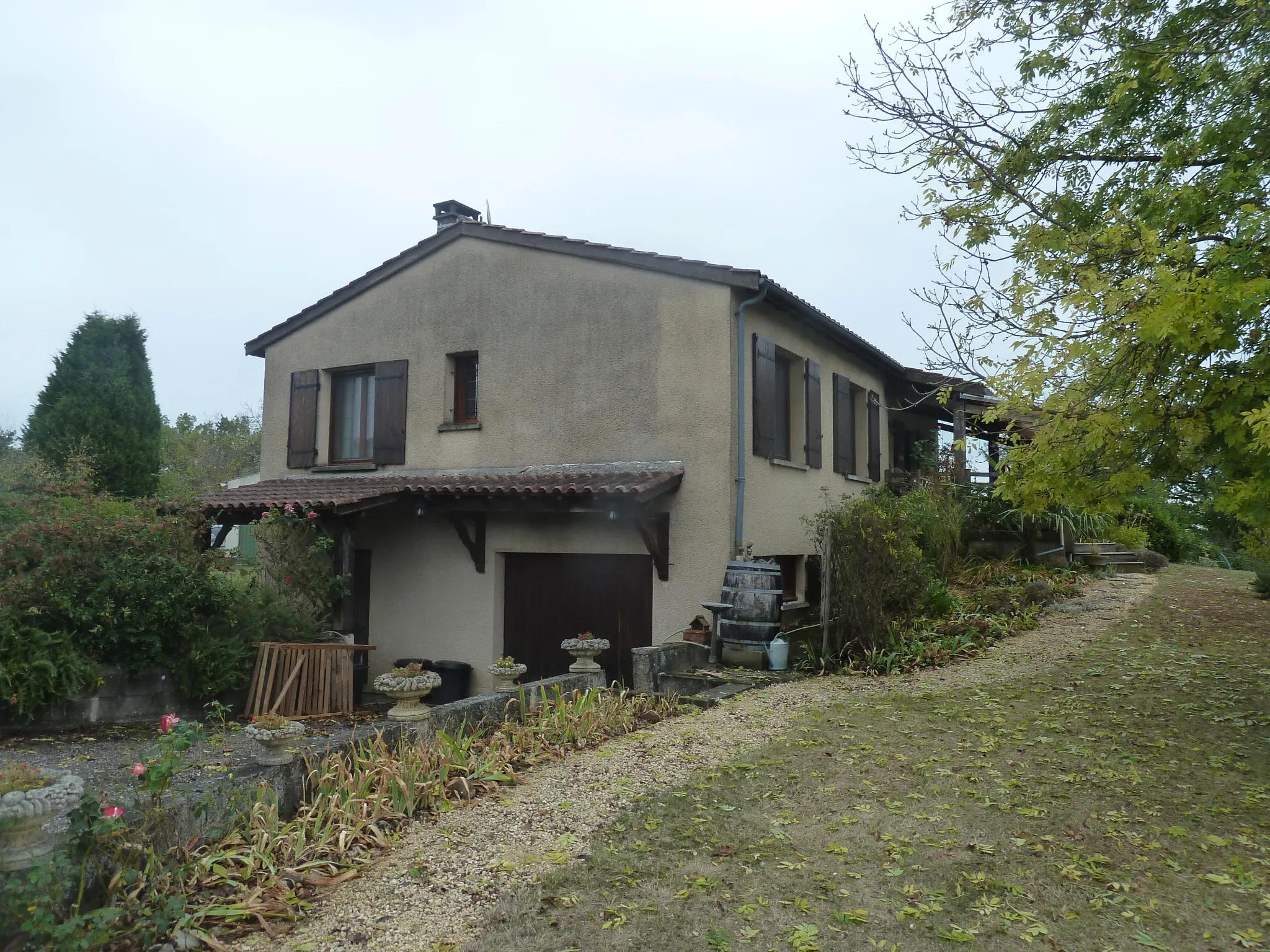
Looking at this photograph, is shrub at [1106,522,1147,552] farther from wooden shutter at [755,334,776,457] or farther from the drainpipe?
the drainpipe

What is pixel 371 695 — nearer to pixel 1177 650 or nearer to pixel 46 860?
pixel 46 860

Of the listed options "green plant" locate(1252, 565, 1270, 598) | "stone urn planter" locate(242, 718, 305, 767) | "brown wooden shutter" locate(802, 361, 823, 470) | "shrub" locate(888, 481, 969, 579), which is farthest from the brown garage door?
"green plant" locate(1252, 565, 1270, 598)

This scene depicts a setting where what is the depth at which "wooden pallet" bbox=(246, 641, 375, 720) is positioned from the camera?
8.55 m

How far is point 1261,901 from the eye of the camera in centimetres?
348

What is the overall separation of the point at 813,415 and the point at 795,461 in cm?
78

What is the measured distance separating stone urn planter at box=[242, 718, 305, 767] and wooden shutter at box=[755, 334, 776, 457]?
6127 millimetres

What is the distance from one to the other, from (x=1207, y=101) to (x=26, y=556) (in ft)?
35.6

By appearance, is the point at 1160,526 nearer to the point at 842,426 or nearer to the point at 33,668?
the point at 842,426

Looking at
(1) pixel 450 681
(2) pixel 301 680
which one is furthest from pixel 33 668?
(1) pixel 450 681

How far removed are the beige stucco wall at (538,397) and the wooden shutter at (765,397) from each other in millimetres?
594

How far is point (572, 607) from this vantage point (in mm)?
9836

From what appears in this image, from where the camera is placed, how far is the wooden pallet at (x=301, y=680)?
855 centimetres

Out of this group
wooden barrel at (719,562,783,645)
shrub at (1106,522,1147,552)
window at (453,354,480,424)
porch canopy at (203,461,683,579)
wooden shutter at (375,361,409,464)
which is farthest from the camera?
shrub at (1106,522,1147,552)

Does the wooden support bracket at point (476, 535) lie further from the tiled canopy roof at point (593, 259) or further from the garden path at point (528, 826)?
the garden path at point (528, 826)
